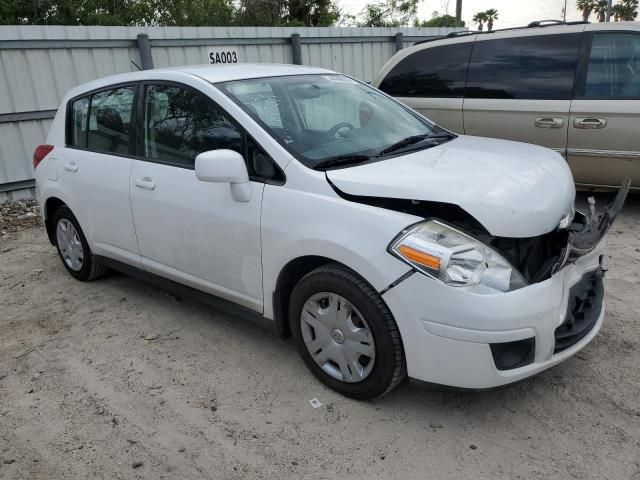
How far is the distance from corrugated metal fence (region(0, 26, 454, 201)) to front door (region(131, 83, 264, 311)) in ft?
14.4

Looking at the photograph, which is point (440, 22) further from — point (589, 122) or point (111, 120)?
point (111, 120)

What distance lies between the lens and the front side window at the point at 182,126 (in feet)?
10.7

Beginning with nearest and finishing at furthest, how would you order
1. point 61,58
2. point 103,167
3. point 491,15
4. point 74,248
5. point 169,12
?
1. point 103,167
2. point 74,248
3. point 61,58
4. point 169,12
5. point 491,15

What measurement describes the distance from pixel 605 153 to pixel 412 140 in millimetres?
2815

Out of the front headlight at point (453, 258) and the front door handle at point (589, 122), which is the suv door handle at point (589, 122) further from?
the front headlight at point (453, 258)

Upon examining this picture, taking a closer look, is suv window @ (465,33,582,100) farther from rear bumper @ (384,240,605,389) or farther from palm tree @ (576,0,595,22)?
palm tree @ (576,0,595,22)

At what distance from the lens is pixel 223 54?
8.88 metres

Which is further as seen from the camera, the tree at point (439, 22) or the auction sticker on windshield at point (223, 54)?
the tree at point (439, 22)

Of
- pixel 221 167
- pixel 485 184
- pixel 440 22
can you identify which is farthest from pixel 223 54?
pixel 440 22

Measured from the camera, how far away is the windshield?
310 centimetres

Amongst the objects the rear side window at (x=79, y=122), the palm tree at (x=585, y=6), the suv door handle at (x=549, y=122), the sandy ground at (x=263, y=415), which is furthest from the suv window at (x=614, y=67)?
the palm tree at (x=585, y=6)

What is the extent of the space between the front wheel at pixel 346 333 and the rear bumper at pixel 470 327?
0.30ft

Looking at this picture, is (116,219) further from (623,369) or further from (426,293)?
(623,369)

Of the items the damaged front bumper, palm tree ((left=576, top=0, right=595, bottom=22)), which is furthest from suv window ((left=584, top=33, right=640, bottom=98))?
palm tree ((left=576, top=0, right=595, bottom=22))
